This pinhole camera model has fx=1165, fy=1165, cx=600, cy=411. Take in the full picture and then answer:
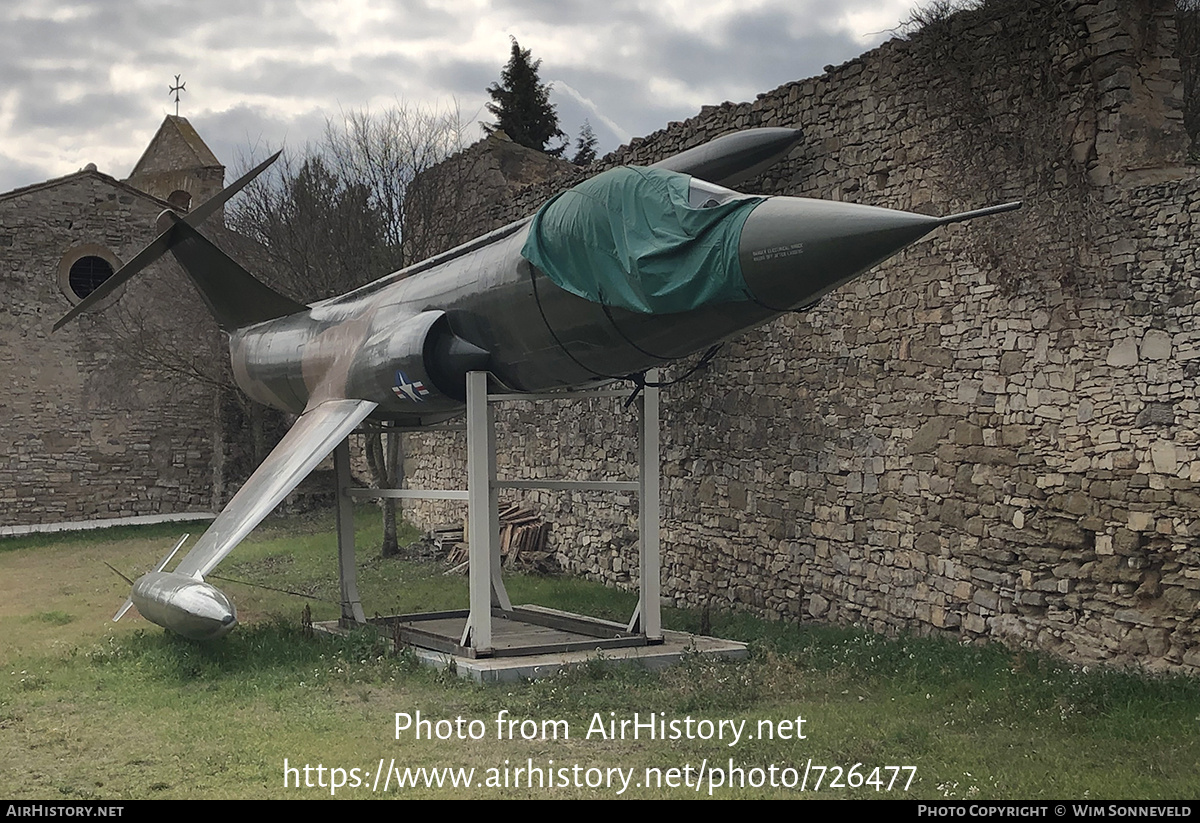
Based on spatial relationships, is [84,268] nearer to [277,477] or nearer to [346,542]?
[346,542]

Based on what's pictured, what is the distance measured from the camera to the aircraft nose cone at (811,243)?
6020 mm

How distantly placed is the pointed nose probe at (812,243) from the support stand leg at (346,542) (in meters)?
5.01

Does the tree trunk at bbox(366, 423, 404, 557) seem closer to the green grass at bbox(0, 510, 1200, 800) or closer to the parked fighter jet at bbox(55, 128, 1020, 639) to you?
the parked fighter jet at bbox(55, 128, 1020, 639)

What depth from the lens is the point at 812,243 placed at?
6203 millimetres

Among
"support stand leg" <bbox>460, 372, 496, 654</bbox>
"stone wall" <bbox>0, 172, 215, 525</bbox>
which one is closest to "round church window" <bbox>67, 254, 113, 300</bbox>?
"stone wall" <bbox>0, 172, 215, 525</bbox>

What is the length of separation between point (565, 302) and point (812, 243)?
199 cm

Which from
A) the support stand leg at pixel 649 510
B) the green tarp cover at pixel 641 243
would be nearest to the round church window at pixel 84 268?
the support stand leg at pixel 649 510

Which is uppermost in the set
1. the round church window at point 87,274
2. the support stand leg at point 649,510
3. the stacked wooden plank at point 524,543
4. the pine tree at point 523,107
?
the pine tree at point 523,107

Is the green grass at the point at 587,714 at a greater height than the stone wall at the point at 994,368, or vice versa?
the stone wall at the point at 994,368

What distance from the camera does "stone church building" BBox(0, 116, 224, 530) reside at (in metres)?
21.4

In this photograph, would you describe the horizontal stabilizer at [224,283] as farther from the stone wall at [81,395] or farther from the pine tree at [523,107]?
the pine tree at [523,107]

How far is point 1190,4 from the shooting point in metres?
12.3

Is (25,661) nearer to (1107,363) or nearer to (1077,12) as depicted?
(1107,363)

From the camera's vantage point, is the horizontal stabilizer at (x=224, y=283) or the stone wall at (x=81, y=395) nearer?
the horizontal stabilizer at (x=224, y=283)
